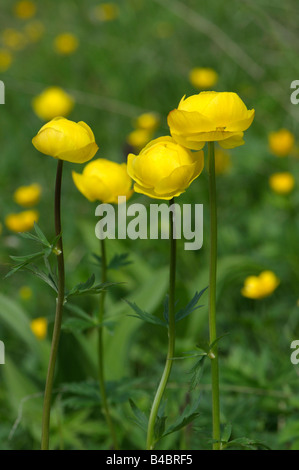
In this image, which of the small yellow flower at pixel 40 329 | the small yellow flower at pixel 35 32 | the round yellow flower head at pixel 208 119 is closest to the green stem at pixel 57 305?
the round yellow flower head at pixel 208 119

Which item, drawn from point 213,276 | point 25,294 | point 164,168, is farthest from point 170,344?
point 25,294

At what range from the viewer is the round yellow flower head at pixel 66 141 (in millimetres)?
543

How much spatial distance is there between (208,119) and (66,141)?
141 mm

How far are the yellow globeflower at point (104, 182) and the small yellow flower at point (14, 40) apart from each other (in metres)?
2.66

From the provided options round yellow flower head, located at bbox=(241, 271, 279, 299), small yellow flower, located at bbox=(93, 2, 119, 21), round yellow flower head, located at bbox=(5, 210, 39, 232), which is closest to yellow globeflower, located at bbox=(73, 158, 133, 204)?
round yellow flower head, located at bbox=(241, 271, 279, 299)

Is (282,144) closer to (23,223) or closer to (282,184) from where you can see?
(282,184)

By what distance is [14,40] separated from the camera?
308 cm

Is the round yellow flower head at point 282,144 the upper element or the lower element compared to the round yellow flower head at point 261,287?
upper

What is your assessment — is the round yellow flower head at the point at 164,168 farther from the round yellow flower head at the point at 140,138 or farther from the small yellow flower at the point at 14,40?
the small yellow flower at the point at 14,40

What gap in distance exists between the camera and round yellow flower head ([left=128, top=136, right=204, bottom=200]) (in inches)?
20.8

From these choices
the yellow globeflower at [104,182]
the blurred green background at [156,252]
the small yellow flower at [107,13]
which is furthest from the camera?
the small yellow flower at [107,13]

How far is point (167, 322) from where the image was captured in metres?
0.62

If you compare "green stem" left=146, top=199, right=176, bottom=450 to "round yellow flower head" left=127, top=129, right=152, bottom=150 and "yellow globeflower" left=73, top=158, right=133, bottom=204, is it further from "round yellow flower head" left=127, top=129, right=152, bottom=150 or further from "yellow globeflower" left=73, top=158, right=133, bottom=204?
"round yellow flower head" left=127, top=129, right=152, bottom=150

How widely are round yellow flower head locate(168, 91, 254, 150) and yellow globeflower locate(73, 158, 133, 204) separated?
16 cm
